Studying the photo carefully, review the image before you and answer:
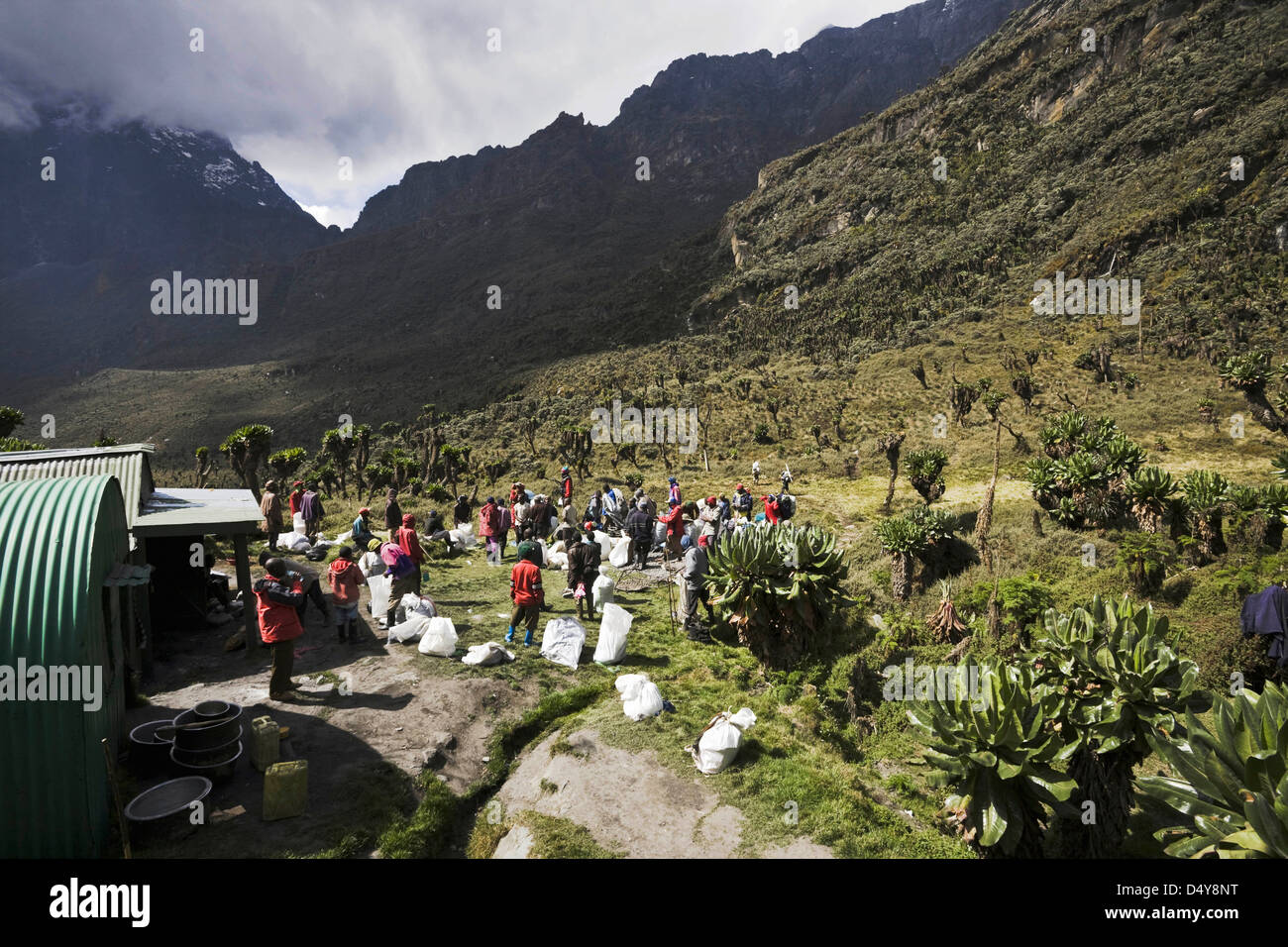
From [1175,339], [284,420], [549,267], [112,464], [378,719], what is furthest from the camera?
[549,267]

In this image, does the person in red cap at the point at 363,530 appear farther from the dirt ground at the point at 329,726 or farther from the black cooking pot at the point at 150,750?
the black cooking pot at the point at 150,750

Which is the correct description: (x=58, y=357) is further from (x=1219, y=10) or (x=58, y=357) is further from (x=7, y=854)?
(x=1219, y=10)

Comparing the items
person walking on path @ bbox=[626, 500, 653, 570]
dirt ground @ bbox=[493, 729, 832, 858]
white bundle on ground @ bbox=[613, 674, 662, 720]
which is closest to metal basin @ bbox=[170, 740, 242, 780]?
dirt ground @ bbox=[493, 729, 832, 858]

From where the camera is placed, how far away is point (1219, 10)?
63250 millimetres

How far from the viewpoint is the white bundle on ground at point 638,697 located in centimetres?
720

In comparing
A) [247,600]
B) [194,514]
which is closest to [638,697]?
[247,600]

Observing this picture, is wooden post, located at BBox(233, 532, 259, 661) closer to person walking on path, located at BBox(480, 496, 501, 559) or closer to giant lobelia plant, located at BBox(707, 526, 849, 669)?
person walking on path, located at BBox(480, 496, 501, 559)

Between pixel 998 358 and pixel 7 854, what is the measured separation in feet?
161

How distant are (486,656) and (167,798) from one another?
3792 millimetres

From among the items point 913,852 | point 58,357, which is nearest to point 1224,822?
point 913,852

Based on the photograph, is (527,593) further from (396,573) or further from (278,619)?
(278,619)

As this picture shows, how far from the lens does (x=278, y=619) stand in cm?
705

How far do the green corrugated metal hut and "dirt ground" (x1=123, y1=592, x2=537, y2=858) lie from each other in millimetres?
557
